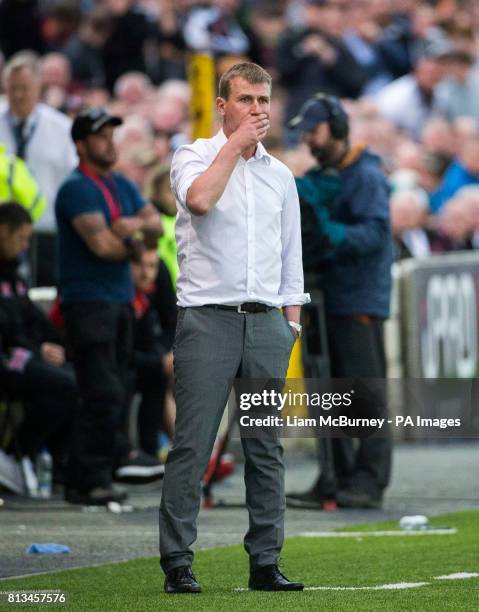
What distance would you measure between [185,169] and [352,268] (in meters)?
4.17

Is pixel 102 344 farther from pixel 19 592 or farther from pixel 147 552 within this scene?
pixel 19 592

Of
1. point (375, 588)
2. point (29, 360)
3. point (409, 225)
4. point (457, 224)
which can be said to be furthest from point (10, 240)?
point (457, 224)

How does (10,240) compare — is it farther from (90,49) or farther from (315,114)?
(90,49)

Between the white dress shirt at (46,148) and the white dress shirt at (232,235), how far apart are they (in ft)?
22.4

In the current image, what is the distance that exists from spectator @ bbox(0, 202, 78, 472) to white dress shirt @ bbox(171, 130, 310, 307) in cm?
450

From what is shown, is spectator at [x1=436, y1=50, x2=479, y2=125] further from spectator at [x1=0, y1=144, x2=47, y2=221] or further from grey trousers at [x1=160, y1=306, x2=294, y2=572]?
grey trousers at [x1=160, y1=306, x2=294, y2=572]

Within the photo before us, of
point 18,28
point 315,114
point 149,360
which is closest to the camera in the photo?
point 315,114

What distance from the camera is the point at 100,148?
11.3 metres

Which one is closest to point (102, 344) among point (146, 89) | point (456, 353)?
point (456, 353)

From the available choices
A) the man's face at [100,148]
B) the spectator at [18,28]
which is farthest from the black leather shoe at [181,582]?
the spectator at [18,28]

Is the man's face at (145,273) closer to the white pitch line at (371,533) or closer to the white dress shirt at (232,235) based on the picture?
the white pitch line at (371,533)

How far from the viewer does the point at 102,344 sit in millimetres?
11242

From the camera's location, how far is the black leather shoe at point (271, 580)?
7430 mm

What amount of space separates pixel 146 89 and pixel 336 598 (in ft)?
47.2
